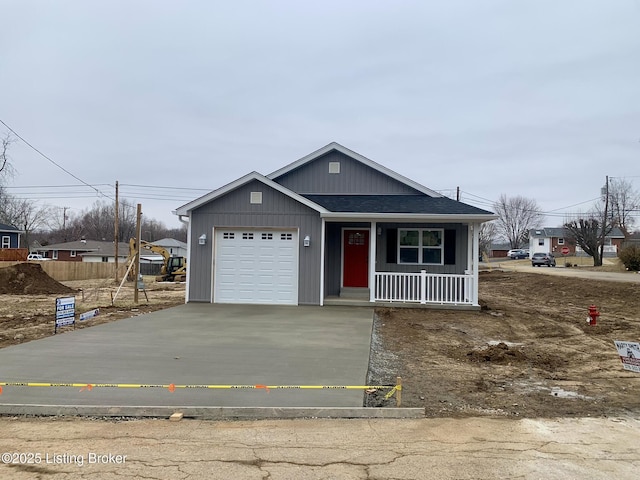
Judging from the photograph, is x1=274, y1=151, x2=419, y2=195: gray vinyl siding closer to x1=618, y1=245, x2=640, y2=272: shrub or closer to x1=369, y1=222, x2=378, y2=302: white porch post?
x1=369, y1=222, x2=378, y2=302: white porch post

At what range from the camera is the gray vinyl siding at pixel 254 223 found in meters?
13.9

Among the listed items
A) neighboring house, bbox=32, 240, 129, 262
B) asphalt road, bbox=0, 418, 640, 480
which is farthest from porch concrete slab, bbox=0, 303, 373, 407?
neighboring house, bbox=32, 240, 129, 262

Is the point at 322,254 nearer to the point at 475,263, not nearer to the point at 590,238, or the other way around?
the point at 475,263

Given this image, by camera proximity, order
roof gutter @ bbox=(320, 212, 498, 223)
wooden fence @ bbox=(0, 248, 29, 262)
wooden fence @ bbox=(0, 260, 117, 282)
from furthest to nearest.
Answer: wooden fence @ bbox=(0, 248, 29, 262) < wooden fence @ bbox=(0, 260, 117, 282) < roof gutter @ bbox=(320, 212, 498, 223)

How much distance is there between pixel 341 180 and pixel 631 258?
25.1 m

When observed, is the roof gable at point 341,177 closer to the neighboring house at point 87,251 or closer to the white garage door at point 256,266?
the white garage door at point 256,266

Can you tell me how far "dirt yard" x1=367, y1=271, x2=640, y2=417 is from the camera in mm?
5220

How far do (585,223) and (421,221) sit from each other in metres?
37.1

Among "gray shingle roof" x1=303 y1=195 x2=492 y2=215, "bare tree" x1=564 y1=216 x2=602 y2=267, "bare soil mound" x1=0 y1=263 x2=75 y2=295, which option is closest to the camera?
"gray shingle roof" x1=303 y1=195 x2=492 y2=215

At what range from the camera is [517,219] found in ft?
277

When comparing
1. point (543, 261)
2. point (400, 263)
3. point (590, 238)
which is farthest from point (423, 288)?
point (543, 261)

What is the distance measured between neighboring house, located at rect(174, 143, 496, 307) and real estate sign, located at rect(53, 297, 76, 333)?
4.74 m

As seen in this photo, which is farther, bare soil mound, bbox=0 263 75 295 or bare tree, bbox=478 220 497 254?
bare tree, bbox=478 220 497 254

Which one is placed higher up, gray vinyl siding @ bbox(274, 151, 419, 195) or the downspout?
gray vinyl siding @ bbox(274, 151, 419, 195)
